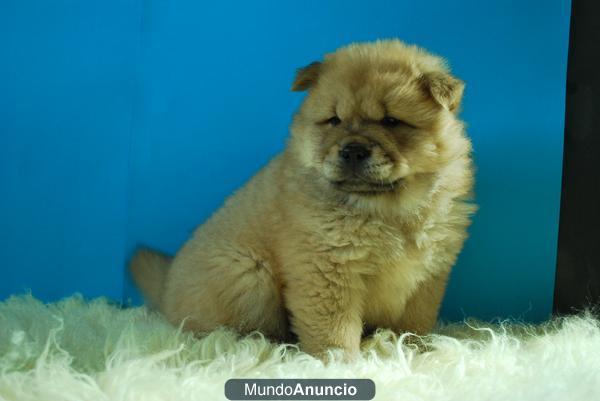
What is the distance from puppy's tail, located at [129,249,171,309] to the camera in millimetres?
2305

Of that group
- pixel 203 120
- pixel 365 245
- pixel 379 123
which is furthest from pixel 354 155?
pixel 203 120

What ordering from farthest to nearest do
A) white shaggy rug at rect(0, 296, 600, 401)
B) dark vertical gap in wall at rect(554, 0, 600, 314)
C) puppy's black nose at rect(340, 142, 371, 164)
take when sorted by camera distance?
1. dark vertical gap in wall at rect(554, 0, 600, 314)
2. puppy's black nose at rect(340, 142, 371, 164)
3. white shaggy rug at rect(0, 296, 600, 401)

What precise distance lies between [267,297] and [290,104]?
825 millimetres

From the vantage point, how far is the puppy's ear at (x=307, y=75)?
6.16 ft

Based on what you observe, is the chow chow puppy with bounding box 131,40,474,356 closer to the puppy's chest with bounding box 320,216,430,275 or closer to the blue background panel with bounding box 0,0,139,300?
the puppy's chest with bounding box 320,216,430,275

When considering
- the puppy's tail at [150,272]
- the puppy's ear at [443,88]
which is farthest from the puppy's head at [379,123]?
the puppy's tail at [150,272]

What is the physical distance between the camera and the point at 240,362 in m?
1.63

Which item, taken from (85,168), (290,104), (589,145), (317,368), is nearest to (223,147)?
(290,104)

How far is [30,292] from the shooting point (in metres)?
2.29

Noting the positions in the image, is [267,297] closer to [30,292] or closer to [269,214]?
[269,214]

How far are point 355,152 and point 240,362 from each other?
612 mm

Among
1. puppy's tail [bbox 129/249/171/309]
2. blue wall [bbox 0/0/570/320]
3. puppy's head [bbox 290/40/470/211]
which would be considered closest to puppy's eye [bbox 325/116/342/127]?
puppy's head [bbox 290/40/470/211]

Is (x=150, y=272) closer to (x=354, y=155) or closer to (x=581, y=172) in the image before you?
(x=354, y=155)

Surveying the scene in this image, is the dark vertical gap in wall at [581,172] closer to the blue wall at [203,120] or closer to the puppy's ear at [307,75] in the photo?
the blue wall at [203,120]
